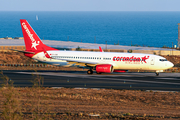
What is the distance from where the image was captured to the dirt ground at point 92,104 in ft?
72.4

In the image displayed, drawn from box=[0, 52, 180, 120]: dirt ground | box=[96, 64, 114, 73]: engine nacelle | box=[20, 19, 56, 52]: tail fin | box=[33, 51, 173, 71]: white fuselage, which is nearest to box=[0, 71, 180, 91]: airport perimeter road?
box=[96, 64, 114, 73]: engine nacelle

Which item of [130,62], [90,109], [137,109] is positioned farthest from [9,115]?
[130,62]

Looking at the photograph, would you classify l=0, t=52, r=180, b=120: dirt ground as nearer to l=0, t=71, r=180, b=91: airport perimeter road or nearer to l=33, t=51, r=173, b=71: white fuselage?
l=0, t=71, r=180, b=91: airport perimeter road

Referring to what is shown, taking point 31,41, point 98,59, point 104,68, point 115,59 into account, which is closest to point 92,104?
point 104,68

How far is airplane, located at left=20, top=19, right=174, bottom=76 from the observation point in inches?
1980

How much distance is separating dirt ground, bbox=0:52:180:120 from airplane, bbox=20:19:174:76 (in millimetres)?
14985

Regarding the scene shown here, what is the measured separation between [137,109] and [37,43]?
103 feet

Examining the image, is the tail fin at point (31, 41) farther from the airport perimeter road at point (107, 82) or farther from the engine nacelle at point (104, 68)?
the engine nacelle at point (104, 68)

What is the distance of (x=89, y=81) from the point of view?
4388cm

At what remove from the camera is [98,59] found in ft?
169

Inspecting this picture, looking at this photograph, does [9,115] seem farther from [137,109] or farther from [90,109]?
[137,109]

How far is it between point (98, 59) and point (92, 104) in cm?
2382

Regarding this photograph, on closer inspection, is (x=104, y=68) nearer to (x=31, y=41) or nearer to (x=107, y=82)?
(x=107, y=82)

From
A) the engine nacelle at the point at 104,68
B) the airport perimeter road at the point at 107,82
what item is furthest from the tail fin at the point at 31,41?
the engine nacelle at the point at 104,68
